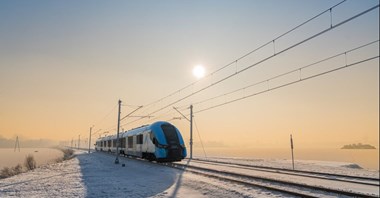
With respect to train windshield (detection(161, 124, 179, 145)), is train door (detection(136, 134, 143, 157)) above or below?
below

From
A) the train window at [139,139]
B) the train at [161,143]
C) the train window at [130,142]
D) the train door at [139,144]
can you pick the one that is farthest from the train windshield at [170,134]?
the train window at [130,142]

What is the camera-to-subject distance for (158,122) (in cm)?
2925

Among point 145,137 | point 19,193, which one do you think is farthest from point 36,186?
point 145,137

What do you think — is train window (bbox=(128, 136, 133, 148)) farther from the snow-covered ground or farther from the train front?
the snow-covered ground

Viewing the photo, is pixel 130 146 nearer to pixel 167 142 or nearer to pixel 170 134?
pixel 170 134

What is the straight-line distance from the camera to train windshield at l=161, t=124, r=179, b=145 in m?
27.7

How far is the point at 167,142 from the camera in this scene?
27.4m

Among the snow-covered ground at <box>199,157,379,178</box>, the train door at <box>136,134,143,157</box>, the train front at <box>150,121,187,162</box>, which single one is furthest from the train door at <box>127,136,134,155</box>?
the snow-covered ground at <box>199,157,379,178</box>

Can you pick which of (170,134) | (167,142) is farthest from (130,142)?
(167,142)

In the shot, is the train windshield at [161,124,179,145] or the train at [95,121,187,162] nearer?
the train at [95,121,187,162]

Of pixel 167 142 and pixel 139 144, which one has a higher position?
pixel 167 142

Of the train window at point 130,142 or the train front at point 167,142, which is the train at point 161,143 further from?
the train window at point 130,142

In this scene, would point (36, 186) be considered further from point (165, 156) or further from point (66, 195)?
point (165, 156)

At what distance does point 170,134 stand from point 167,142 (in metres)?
1.03
